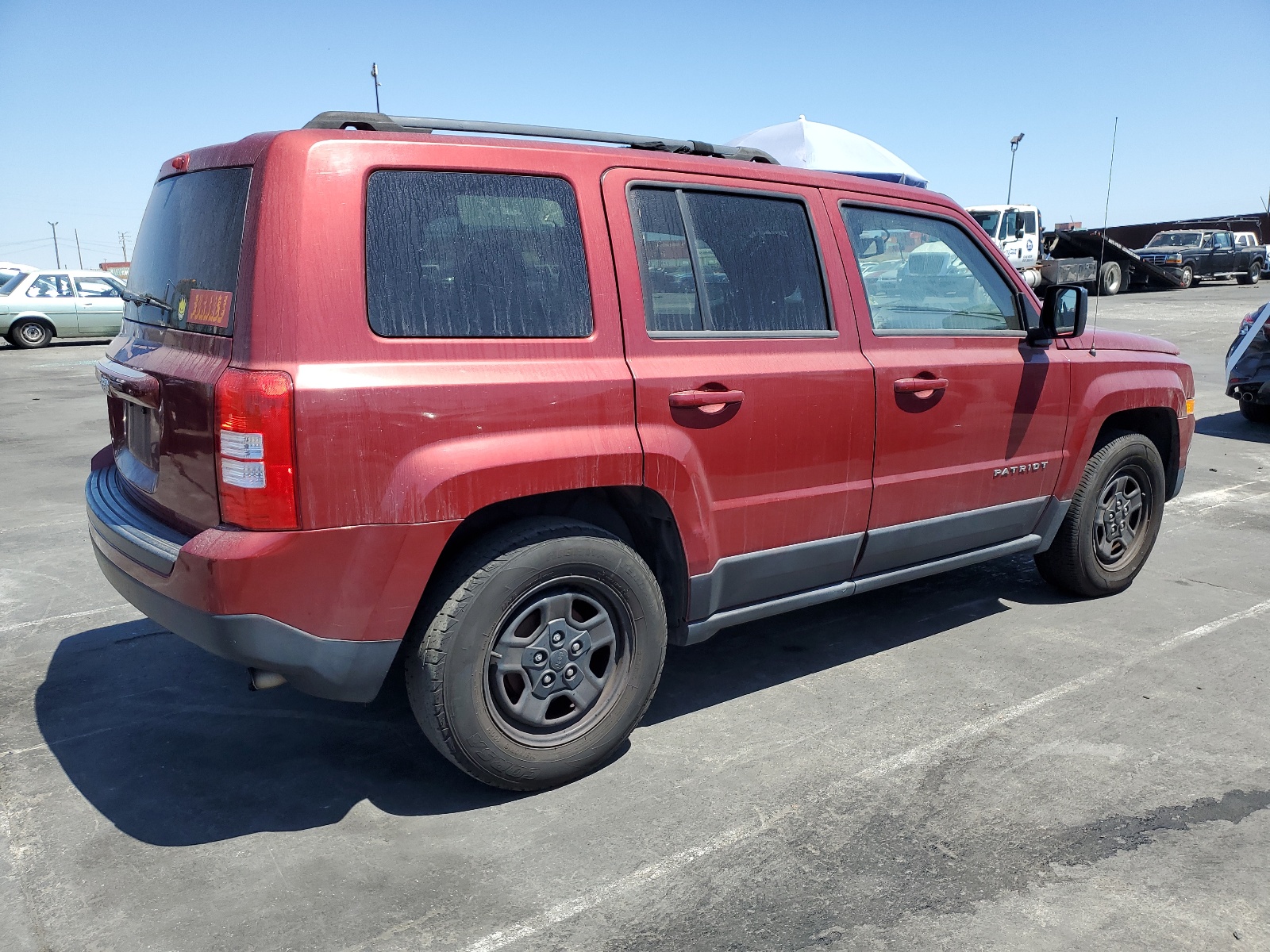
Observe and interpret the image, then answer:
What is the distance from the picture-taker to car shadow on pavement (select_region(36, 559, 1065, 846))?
3.16m

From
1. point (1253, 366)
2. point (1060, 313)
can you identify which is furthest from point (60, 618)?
point (1253, 366)

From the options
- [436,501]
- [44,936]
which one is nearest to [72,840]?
[44,936]

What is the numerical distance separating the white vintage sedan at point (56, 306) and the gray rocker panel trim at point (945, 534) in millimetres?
19852

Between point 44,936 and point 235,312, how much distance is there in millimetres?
1655

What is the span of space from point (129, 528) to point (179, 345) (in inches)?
23.9

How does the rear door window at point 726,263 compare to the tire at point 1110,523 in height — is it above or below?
above

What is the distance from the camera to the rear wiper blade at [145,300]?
10.6ft

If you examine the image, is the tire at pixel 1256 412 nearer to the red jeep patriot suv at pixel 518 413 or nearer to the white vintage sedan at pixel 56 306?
the red jeep patriot suv at pixel 518 413

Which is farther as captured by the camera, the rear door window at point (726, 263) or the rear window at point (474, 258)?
Answer: the rear door window at point (726, 263)

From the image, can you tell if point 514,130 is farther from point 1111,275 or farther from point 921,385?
point 1111,275

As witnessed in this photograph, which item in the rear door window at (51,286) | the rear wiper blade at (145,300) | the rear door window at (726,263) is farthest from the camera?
the rear door window at (51,286)

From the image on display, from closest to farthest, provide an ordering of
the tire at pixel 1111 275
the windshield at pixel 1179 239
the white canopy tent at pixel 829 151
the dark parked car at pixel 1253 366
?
the dark parked car at pixel 1253 366
the white canopy tent at pixel 829 151
the tire at pixel 1111 275
the windshield at pixel 1179 239

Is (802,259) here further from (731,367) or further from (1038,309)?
(1038,309)

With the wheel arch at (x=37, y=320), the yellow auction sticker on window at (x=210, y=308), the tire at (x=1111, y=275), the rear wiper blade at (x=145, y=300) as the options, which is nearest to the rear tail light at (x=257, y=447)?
the yellow auction sticker on window at (x=210, y=308)
